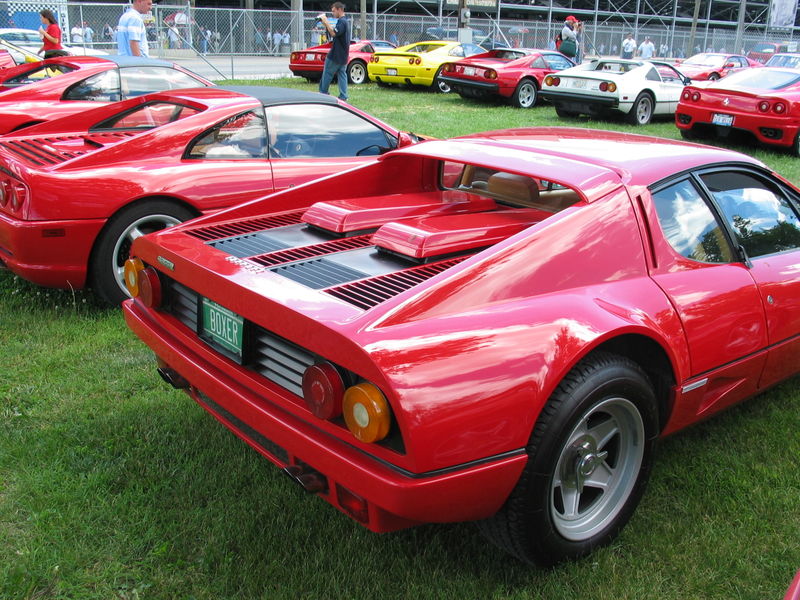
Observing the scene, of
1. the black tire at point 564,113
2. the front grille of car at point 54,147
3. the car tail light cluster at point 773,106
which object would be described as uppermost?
the car tail light cluster at point 773,106

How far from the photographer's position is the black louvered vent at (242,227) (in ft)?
10.3

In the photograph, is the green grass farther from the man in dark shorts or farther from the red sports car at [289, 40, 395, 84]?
the red sports car at [289, 40, 395, 84]

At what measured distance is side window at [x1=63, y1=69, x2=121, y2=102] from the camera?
25.2ft

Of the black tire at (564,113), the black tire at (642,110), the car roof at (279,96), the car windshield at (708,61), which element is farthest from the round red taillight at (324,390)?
the car windshield at (708,61)

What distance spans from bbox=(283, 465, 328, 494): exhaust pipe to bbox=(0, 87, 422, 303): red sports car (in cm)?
268

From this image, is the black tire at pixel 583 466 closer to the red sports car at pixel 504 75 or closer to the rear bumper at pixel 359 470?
the rear bumper at pixel 359 470

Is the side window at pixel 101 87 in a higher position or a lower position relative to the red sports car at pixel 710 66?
lower

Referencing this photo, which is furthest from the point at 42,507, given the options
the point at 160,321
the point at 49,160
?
the point at 49,160

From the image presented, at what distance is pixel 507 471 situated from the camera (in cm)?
217

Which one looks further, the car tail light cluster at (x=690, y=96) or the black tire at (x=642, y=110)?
the black tire at (x=642, y=110)

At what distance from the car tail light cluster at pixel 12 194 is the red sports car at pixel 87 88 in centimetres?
344

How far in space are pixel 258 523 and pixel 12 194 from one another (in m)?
2.71

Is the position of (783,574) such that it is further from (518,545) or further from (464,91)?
(464,91)

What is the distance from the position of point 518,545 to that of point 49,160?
3.69 meters
